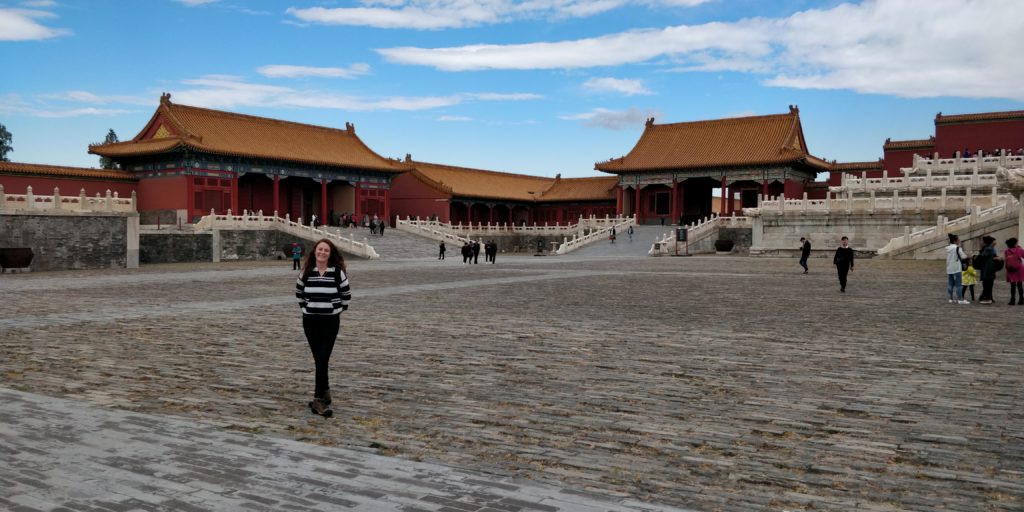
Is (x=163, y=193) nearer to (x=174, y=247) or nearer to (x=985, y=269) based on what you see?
(x=174, y=247)

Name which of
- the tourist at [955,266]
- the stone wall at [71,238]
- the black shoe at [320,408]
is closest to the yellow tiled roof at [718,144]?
the stone wall at [71,238]

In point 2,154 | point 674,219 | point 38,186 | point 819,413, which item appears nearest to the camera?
point 819,413

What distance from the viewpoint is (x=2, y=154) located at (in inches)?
2616

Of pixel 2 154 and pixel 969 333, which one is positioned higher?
pixel 2 154

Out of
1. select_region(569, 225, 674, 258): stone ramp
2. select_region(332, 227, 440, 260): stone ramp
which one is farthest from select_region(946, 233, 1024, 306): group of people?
select_region(332, 227, 440, 260): stone ramp

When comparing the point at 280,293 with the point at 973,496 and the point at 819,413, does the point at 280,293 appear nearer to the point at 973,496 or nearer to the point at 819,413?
the point at 819,413

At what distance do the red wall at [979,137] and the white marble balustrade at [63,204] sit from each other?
45.3 meters

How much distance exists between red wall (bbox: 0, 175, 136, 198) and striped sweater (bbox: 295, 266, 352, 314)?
109 ft

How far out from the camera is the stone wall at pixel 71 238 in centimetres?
2762

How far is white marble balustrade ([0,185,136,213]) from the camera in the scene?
2759 cm

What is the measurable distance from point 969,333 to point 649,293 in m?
7.45

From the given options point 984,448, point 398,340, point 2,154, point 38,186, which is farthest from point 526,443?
point 2,154

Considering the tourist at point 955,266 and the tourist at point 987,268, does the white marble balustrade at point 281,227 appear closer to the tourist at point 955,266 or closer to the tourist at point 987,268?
the tourist at point 955,266

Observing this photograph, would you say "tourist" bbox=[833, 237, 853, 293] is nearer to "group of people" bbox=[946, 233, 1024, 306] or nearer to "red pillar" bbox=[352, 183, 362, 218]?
"group of people" bbox=[946, 233, 1024, 306]
